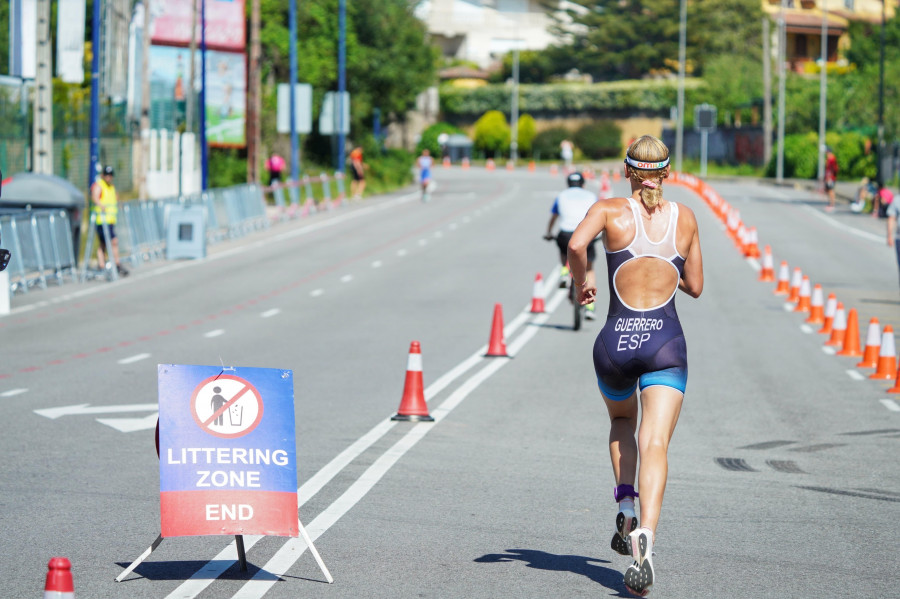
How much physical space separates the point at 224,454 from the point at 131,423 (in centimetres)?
492

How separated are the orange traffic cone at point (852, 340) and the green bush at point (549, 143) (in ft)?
274

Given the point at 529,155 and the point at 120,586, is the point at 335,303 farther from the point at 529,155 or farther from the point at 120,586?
the point at 529,155

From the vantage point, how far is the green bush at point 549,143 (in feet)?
330

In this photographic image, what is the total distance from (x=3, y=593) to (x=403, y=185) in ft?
197

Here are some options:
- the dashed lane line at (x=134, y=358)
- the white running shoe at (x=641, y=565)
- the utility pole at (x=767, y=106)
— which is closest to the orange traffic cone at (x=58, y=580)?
the white running shoe at (x=641, y=565)

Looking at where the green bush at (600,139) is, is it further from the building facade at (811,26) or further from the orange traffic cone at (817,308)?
the orange traffic cone at (817,308)

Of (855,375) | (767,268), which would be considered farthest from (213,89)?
(855,375)

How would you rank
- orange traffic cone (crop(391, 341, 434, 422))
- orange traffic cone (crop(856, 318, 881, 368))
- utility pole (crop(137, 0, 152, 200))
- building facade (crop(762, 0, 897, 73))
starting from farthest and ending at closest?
building facade (crop(762, 0, 897, 73)) → utility pole (crop(137, 0, 152, 200)) → orange traffic cone (crop(856, 318, 881, 368)) → orange traffic cone (crop(391, 341, 434, 422))

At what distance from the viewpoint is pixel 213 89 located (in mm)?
49406

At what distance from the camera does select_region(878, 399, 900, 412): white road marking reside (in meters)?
13.2

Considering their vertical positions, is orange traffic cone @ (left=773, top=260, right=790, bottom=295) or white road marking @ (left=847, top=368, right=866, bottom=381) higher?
orange traffic cone @ (left=773, top=260, right=790, bottom=295)

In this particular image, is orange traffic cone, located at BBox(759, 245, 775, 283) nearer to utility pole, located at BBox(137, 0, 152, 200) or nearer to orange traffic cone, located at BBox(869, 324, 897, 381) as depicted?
orange traffic cone, located at BBox(869, 324, 897, 381)

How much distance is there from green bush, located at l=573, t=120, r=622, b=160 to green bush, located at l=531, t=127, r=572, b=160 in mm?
1092

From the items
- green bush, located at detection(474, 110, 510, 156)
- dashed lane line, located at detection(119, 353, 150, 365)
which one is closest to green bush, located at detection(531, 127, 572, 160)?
green bush, located at detection(474, 110, 510, 156)
